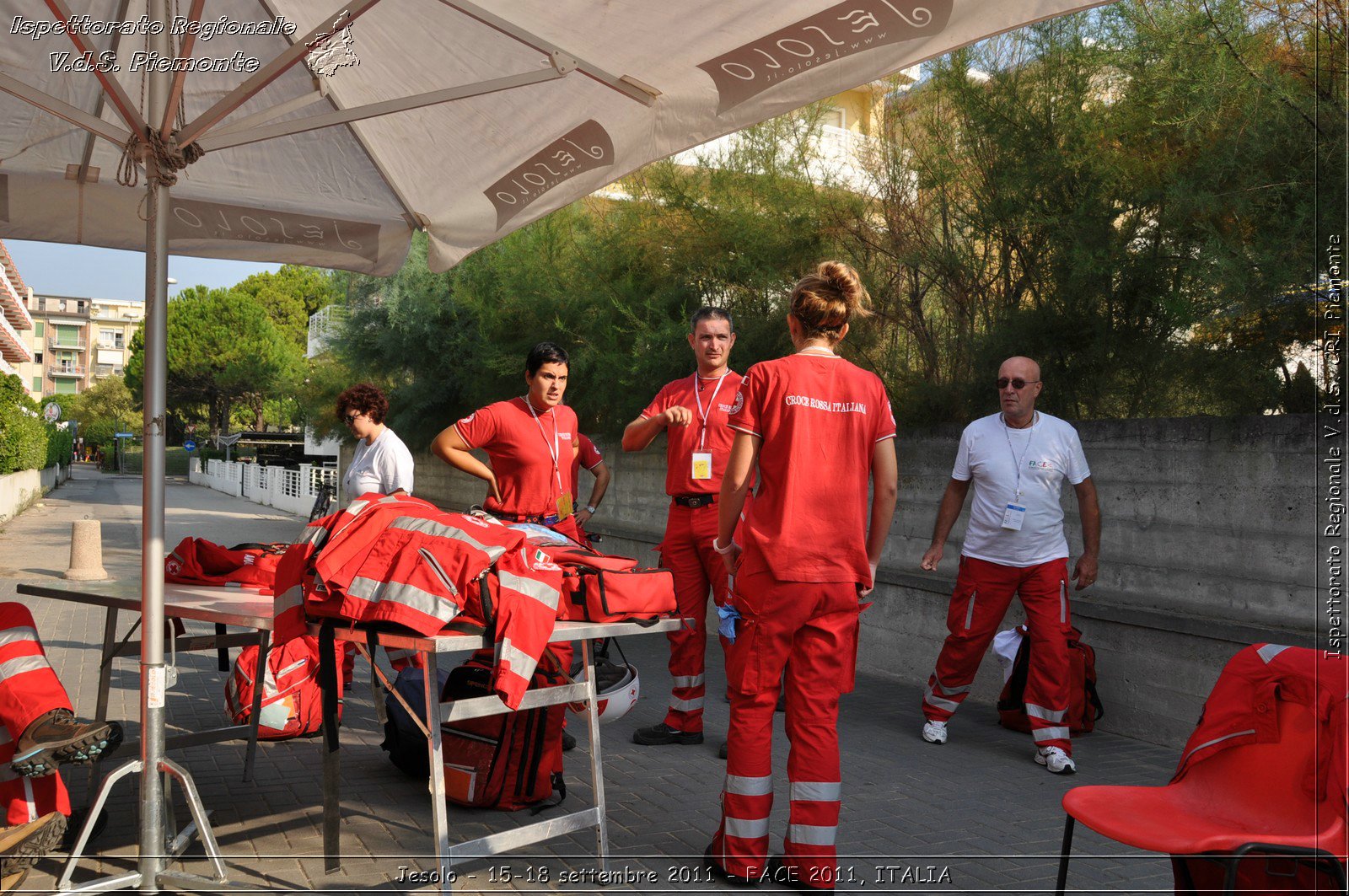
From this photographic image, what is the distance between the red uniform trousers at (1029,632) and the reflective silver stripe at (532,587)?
3.09 meters

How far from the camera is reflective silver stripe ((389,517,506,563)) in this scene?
348 cm

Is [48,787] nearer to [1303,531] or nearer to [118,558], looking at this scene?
[1303,531]

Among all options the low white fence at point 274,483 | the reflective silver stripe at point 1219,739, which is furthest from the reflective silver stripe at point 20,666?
the low white fence at point 274,483

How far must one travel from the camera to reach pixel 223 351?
72.8 meters

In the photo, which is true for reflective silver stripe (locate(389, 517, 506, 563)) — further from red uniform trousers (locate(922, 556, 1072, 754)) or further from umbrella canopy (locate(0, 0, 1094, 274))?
red uniform trousers (locate(922, 556, 1072, 754))

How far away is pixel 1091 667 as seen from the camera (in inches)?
241

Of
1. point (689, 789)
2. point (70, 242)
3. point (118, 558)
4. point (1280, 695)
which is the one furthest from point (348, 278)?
point (1280, 695)

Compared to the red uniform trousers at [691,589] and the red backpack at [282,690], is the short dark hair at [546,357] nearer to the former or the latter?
the red uniform trousers at [691,589]

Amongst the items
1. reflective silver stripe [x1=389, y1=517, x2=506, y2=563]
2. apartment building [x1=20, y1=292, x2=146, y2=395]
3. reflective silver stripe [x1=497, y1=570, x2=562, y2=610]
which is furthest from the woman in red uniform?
apartment building [x1=20, y1=292, x2=146, y2=395]

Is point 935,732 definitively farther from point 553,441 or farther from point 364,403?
point 364,403

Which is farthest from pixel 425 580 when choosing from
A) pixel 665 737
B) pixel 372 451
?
pixel 372 451

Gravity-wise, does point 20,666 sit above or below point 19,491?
above

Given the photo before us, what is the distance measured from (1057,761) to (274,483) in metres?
30.7

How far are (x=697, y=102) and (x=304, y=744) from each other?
3.91 metres
